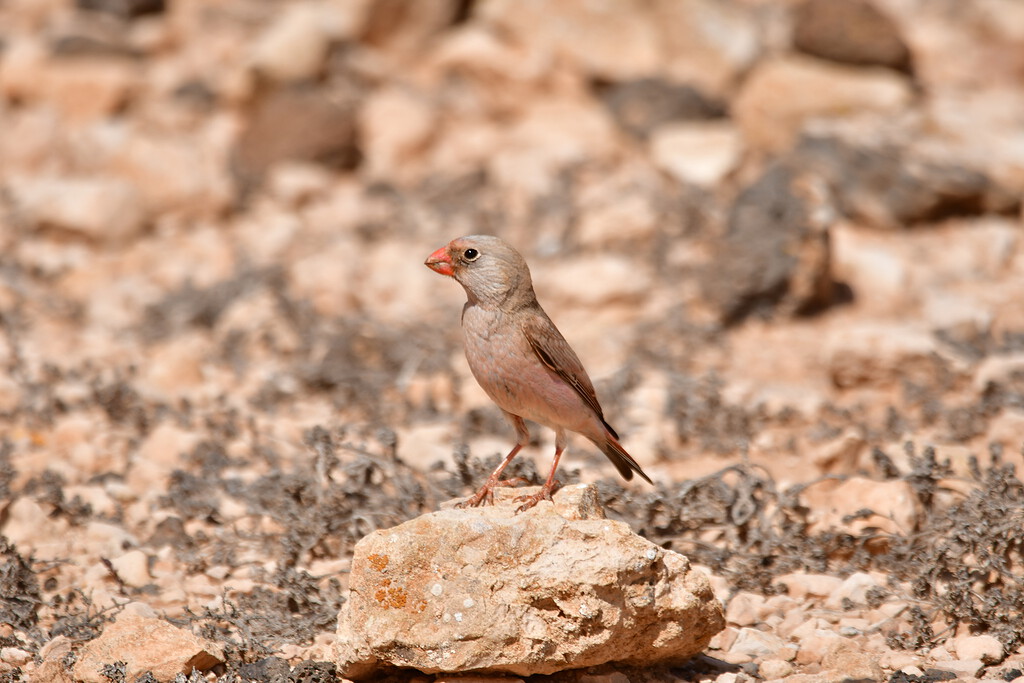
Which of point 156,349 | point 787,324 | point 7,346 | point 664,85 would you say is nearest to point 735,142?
point 664,85

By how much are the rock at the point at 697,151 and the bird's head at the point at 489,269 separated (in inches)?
269

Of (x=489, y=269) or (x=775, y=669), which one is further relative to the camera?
(x=489, y=269)

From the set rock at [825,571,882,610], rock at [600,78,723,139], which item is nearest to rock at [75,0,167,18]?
rock at [600,78,723,139]

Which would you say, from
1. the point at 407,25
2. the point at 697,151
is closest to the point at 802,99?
the point at 697,151

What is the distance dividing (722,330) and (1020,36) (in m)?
8.31

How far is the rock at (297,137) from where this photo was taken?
39.3 ft

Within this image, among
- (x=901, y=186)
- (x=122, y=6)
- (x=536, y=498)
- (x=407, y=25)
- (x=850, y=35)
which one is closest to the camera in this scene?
(x=536, y=498)

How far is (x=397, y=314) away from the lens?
31.8 feet

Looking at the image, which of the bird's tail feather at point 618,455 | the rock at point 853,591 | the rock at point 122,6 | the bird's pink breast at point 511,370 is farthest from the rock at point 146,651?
the rock at point 122,6

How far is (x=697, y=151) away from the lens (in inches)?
468

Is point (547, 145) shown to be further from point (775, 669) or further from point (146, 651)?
point (146, 651)

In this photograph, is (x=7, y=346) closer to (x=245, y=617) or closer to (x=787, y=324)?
(x=245, y=617)

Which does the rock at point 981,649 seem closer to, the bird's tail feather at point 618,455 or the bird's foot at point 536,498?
the bird's tail feather at point 618,455

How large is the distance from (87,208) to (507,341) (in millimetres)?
6951
